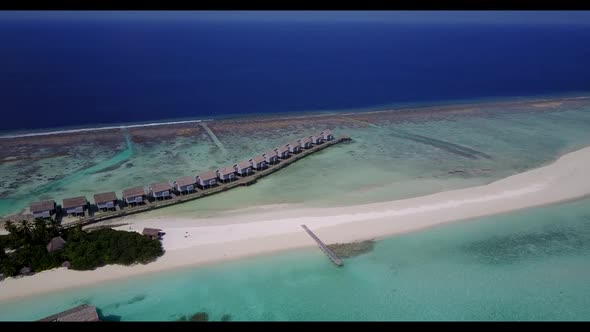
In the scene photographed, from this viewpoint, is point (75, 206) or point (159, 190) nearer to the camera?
point (75, 206)

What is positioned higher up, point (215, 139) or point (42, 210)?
point (215, 139)

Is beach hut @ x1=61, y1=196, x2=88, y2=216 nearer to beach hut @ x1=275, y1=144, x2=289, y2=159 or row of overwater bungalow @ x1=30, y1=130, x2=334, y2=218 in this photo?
row of overwater bungalow @ x1=30, y1=130, x2=334, y2=218

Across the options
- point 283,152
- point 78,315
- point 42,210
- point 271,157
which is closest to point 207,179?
point 271,157

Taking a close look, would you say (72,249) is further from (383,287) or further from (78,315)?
(383,287)

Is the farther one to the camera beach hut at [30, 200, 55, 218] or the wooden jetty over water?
the wooden jetty over water

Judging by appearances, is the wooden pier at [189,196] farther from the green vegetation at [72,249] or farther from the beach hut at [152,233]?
the beach hut at [152,233]

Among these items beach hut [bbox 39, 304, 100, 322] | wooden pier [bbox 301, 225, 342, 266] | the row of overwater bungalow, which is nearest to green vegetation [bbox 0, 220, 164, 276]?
the row of overwater bungalow
